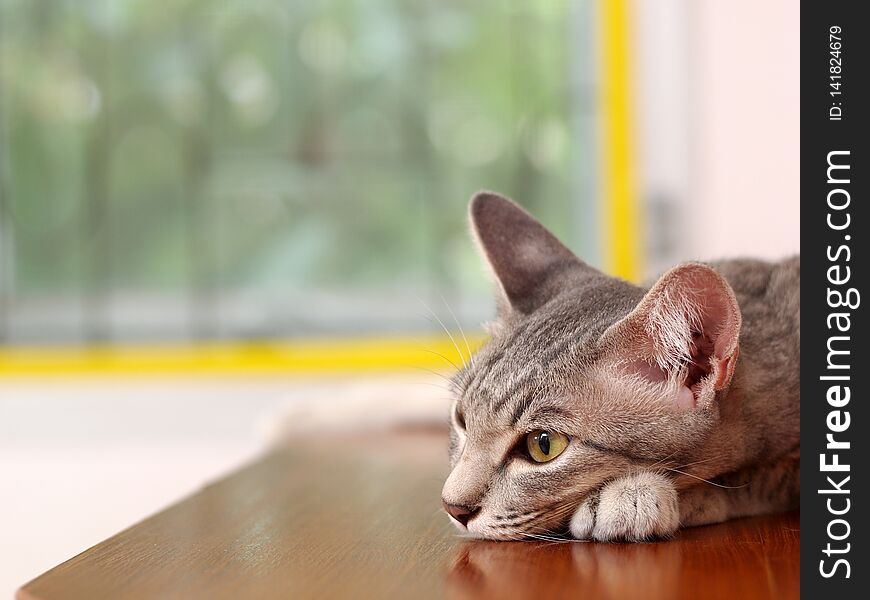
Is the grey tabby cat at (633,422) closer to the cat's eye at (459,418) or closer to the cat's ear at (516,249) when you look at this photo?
the cat's eye at (459,418)

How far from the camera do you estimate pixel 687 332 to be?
872mm

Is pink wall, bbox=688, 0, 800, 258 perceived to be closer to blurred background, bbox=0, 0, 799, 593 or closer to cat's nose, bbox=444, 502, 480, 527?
blurred background, bbox=0, 0, 799, 593

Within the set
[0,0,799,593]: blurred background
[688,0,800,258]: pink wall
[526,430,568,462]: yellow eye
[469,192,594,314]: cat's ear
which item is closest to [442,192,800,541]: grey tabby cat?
[526,430,568,462]: yellow eye

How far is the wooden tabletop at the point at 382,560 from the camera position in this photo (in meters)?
0.76

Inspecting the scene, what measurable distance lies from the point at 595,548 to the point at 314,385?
176 cm

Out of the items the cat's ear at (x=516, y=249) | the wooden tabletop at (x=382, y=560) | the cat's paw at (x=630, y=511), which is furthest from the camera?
the cat's ear at (x=516, y=249)

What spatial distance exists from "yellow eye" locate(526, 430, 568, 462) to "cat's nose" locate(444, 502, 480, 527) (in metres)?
0.08

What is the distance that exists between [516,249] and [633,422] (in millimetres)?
338

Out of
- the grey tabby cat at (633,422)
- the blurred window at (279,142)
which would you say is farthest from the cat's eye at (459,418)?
the blurred window at (279,142)

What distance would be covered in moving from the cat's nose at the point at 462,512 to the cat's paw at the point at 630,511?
96 millimetres

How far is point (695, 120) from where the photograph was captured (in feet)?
8.12
